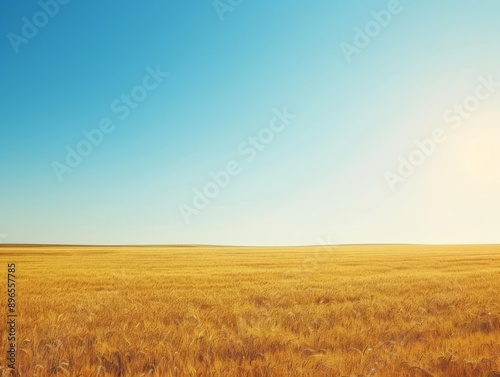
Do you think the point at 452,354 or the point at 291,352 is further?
the point at 291,352

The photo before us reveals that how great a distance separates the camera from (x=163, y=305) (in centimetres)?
964

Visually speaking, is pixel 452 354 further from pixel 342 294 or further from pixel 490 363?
pixel 342 294

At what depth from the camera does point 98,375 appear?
4.56 meters

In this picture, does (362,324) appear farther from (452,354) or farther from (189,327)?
(189,327)

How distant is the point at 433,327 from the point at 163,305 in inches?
243

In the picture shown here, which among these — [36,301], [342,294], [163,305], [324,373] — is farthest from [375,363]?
[36,301]

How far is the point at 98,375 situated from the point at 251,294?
7.86 metres

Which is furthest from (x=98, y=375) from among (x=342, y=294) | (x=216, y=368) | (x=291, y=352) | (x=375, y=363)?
(x=342, y=294)

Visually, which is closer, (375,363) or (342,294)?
(375,363)

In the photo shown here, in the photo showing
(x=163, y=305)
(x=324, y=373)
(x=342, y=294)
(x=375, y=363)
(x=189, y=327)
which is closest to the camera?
(x=324, y=373)

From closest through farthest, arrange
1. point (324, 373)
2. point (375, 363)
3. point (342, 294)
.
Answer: point (324, 373), point (375, 363), point (342, 294)

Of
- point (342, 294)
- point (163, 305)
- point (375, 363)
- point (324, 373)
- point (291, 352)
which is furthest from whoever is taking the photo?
point (342, 294)

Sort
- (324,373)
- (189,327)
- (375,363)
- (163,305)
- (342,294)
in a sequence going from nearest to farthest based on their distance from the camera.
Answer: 1. (324,373)
2. (375,363)
3. (189,327)
4. (163,305)
5. (342,294)

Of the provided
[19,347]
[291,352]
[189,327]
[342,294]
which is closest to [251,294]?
[342,294]
